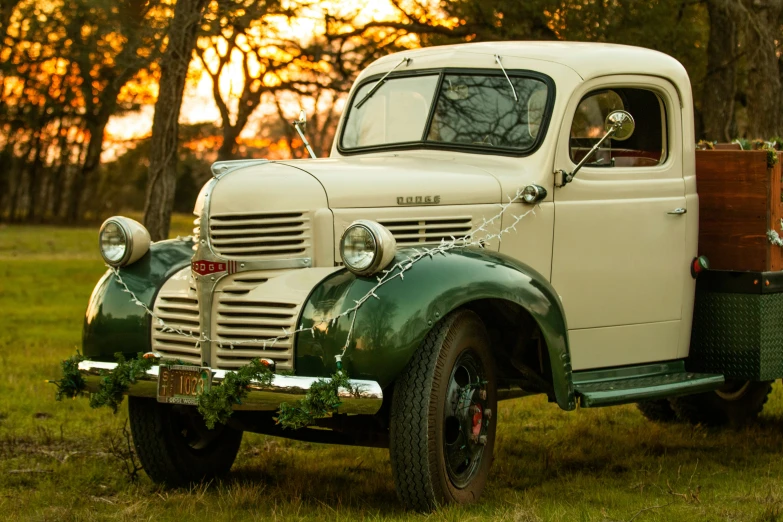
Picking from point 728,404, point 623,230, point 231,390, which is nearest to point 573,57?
point 623,230

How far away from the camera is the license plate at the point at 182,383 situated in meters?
4.63

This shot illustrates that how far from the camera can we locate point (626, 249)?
577 cm

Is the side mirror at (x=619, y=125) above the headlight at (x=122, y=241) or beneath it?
above

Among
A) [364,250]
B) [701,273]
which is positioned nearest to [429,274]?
[364,250]

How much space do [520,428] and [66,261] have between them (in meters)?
14.2

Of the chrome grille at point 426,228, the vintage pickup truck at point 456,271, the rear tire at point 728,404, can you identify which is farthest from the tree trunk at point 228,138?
the chrome grille at point 426,228

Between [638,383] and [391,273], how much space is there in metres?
1.72

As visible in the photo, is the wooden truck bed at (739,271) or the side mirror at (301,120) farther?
the side mirror at (301,120)

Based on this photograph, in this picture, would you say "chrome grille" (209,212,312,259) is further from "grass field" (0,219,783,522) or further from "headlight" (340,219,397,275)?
"grass field" (0,219,783,522)

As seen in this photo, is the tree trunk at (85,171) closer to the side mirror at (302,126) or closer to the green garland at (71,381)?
the side mirror at (302,126)

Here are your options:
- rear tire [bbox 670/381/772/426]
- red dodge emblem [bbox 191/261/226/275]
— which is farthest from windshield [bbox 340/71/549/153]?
rear tire [bbox 670/381/772/426]

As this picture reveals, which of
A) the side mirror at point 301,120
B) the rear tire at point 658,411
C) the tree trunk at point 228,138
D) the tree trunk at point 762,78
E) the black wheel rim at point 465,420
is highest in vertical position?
the tree trunk at point 762,78

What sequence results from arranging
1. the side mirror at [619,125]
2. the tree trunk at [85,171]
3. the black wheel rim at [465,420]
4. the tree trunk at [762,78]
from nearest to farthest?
the black wheel rim at [465,420] → the side mirror at [619,125] → the tree trunk at [762,78] → the tree trunk at [85,171]

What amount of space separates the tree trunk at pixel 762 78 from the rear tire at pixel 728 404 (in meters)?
Result: 6.07
